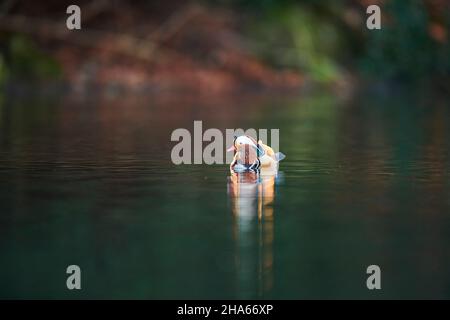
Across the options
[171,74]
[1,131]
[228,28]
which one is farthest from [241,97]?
[1,131]

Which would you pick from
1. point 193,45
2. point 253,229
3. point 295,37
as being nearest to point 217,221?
point 253,229

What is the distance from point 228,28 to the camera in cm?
5128

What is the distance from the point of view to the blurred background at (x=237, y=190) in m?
7.23

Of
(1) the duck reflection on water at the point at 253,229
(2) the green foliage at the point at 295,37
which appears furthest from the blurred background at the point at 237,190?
(2) the green foliage at the point at 295,37

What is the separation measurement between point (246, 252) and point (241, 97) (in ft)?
101

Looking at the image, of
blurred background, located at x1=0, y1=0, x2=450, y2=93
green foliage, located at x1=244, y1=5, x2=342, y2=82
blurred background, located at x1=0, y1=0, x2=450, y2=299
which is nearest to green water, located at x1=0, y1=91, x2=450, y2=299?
blurred background, located at x1=0, y1=0, x2=450, y2=299

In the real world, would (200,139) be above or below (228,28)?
below

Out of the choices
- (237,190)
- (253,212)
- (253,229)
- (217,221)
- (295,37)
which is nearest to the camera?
(253,229)

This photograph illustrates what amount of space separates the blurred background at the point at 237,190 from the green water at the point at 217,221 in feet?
0.08

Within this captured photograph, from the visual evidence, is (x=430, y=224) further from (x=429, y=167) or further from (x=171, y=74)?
(x=171, y=74)

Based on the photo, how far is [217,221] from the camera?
9.34 m

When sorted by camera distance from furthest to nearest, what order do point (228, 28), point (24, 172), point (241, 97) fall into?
point (228, 28) < point (241, 97) < point (24, 172)

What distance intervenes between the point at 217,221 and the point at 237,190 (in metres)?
2.16

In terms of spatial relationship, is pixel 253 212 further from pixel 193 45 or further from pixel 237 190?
pixel 193 45
